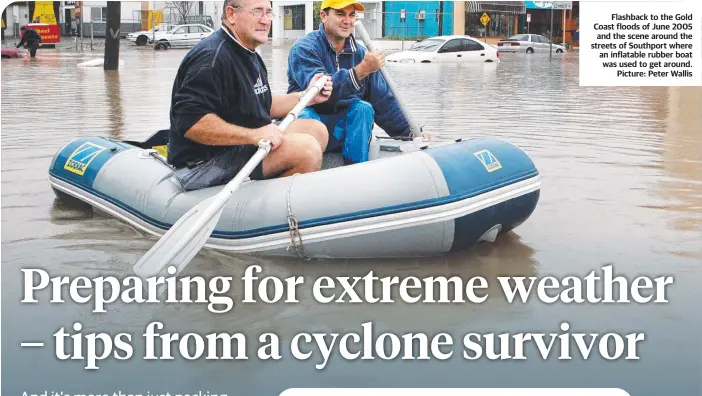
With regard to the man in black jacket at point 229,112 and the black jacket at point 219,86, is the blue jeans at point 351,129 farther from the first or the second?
the black jacket at point 219,86

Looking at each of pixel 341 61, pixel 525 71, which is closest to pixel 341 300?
pixel 341 61

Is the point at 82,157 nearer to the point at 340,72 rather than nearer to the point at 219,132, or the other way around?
the point at 219,132

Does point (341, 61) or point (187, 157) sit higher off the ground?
point (341, 61)

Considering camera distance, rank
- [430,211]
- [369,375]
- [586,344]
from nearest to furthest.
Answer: [369,375] < [586,344] < [430,211]

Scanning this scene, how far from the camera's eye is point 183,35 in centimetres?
3384

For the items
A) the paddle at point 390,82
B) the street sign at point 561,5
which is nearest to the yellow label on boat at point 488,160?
the paddle at point 390,82

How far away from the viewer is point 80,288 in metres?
4.36

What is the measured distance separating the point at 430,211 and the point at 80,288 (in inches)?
67.6

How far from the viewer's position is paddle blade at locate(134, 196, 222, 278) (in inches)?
165

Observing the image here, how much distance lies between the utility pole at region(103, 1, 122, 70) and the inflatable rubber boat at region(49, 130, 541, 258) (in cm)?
1502

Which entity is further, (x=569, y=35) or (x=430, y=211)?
(x=569, y=35)

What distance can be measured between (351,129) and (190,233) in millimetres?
1522

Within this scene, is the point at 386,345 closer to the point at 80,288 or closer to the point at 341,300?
the point at 341,300

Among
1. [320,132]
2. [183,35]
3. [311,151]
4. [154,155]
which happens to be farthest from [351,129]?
[183,35]
